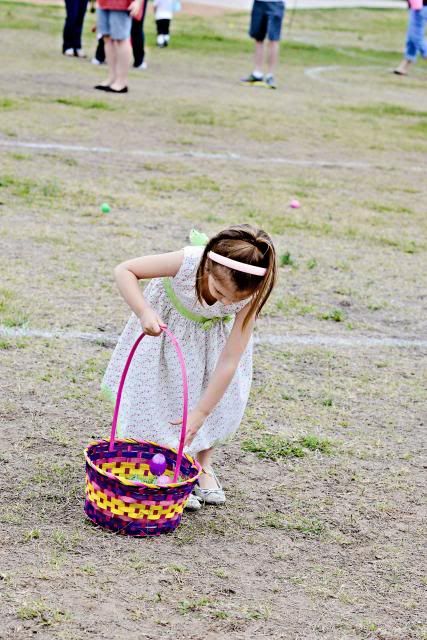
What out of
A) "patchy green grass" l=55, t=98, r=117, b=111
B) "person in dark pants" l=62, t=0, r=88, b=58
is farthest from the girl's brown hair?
"person in dark pants" l=62, t=0, r=88, b=58

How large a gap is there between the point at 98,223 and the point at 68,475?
3357mm

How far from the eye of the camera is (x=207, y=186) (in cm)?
816

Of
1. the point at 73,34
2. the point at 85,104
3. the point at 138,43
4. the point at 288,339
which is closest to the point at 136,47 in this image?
the point at 138,43

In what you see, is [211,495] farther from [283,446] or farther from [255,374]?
[255,374]

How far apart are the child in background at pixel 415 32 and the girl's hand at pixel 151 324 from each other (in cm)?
1437

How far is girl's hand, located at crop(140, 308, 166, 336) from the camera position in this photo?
10.6 ft

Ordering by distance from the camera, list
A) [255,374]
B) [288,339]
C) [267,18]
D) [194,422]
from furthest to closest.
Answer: [267,18] < [288,339] < [255,374] < [194,422]

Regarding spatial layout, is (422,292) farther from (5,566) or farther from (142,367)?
(5,566)

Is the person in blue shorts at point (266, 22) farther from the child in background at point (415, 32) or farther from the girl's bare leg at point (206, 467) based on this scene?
the girl's bare leg at point (206, 467)

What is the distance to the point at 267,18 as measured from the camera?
13148 mm

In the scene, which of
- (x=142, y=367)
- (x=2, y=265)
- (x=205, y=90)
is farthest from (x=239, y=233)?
(x=205, y=90)

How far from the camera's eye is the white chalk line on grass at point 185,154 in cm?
881

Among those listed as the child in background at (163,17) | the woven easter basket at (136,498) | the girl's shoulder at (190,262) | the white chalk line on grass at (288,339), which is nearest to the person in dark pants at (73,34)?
the child in background at (163,17)

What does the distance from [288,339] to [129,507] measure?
2107 mm
